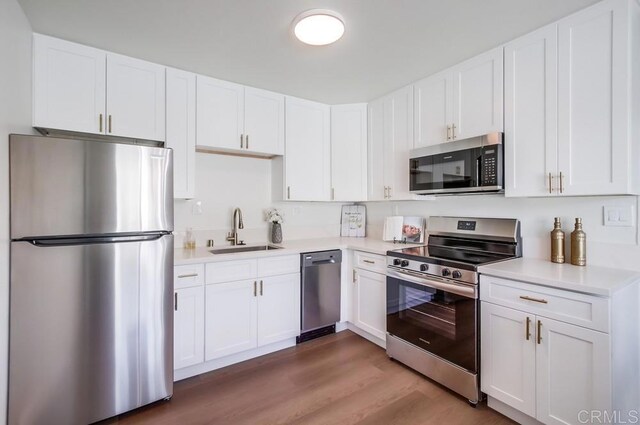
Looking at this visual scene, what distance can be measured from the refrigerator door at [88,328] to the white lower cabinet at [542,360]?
79.8 inches

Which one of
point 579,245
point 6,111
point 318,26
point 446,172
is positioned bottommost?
point 579,245

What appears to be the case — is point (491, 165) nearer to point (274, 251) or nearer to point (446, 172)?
point (446, 172)

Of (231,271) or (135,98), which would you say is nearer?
(135,98)

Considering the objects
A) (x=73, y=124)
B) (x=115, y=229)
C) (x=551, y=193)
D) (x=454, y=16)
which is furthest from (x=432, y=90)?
(x=73, y=124)

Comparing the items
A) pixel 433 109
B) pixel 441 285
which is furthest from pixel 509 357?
pixel 433 109

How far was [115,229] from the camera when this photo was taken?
1717 millimetres

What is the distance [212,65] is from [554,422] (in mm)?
3178

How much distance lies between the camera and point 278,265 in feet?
8.44

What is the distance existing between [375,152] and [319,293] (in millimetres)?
1542

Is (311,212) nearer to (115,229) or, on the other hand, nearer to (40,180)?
(115,229)

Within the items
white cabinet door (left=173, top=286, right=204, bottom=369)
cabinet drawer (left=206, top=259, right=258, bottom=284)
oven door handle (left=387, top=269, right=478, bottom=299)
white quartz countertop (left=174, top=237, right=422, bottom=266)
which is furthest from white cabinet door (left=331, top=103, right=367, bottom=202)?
white cabinet door (left=173, top=286, right=204, bottom=369)

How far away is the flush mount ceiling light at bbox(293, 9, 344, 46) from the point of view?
1.68 meters

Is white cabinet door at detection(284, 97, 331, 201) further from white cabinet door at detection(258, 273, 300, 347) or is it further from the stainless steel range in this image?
the stainless steel range

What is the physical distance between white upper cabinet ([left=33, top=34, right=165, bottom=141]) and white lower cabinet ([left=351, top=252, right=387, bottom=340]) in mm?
2036
